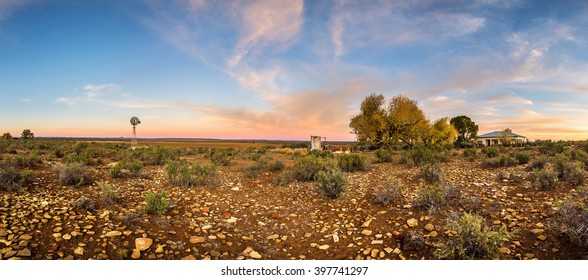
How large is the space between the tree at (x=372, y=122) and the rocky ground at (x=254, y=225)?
20.2m

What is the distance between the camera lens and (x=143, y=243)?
13.4ft

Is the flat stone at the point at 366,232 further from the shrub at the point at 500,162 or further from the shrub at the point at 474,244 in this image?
the shrub at the point at 500,162

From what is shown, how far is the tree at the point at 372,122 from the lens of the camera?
89.2 feet

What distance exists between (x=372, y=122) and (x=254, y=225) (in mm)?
24244

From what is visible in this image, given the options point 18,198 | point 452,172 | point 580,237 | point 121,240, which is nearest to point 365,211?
point 580,237

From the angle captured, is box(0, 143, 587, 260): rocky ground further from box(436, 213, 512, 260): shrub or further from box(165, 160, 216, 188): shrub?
box(165, 160, 216, 188): shrub

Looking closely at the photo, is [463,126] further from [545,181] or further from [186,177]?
[186,177]

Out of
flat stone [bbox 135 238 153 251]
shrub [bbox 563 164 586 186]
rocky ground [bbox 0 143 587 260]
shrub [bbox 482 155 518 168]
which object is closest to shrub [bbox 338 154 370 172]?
rocky ground [bbox 0 143 587 260]

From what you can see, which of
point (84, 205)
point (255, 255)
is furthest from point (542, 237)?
point (84, 205)

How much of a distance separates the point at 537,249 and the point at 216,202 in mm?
5666

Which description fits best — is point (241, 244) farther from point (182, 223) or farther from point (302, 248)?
point (182, 223)

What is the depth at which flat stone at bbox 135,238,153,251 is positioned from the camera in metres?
3.98

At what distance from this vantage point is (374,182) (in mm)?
8508

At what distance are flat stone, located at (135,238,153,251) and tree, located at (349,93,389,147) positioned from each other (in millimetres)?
24768
